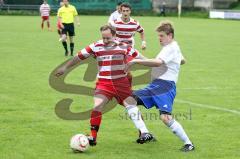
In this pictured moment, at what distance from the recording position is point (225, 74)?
18641 millimetres

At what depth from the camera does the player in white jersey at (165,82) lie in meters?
8.95

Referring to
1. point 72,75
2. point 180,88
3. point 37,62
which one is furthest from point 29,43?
point 180,88

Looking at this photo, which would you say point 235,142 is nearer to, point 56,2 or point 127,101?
point 127,101

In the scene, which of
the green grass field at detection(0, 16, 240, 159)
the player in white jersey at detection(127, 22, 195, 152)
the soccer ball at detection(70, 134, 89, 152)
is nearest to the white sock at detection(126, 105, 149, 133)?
the player in white jersey at detection(127, 22, 195, 152)

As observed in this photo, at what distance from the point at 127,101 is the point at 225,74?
9.55 meters

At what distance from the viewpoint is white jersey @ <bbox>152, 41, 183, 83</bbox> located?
8.94 m

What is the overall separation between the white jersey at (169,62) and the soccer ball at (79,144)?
5.03 ft

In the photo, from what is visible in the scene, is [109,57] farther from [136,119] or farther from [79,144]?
[79,144]

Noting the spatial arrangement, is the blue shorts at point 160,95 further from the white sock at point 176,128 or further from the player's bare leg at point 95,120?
the player's bare leg at point 95,120

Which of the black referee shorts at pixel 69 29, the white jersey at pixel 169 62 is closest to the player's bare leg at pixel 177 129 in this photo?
the white jersey at pixel 169 62

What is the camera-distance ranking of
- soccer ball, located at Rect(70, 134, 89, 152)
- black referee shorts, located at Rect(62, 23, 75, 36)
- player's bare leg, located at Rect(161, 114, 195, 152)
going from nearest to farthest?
soccer ball, located at Rect(70, 134, 89, 152)
player's bare leg, located at Rect(161, 114, 195, 152)
black referee shorts, located at Rect(62, 23, 75, 36)

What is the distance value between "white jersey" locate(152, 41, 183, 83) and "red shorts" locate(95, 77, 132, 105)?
531 mm

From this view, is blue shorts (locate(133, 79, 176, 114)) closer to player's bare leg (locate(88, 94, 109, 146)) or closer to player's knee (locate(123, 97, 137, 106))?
player's knee (locate(123, 97, 137, 106))

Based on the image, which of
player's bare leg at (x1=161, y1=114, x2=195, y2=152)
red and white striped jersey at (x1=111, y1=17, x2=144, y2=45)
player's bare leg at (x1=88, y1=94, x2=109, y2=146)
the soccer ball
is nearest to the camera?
the soccer ball
